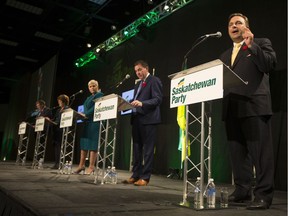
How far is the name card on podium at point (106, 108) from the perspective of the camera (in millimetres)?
3119

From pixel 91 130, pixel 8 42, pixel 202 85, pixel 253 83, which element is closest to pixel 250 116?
pixel 253 83

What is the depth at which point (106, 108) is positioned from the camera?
3.25 m

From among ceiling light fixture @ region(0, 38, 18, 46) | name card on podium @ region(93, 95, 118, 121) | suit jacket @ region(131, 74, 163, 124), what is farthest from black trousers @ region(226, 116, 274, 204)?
ceiling light fixture @ region(0, 38, 18, 46)

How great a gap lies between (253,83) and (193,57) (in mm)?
3434

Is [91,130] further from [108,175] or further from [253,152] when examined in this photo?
[253,152]

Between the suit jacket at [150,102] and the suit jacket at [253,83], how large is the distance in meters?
1.19

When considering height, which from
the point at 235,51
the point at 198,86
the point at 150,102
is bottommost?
the point at 198,86

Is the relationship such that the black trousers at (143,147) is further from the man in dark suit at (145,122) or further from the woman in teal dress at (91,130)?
the woman in teal dress at (91,130)

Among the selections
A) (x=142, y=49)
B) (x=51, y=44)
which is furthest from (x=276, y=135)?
(x=51, y=44)

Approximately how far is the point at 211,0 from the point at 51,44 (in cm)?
681

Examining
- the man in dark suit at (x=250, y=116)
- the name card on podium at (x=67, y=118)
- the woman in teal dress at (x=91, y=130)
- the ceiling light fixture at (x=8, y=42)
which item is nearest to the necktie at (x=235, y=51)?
the man in dark suit at (x=250, y=116)

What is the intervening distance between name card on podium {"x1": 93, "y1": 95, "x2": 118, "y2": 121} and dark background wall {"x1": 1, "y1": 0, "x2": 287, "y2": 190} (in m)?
0.31

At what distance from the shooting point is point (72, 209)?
1.71 meters

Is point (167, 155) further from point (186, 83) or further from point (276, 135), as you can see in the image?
point (186, 83)
